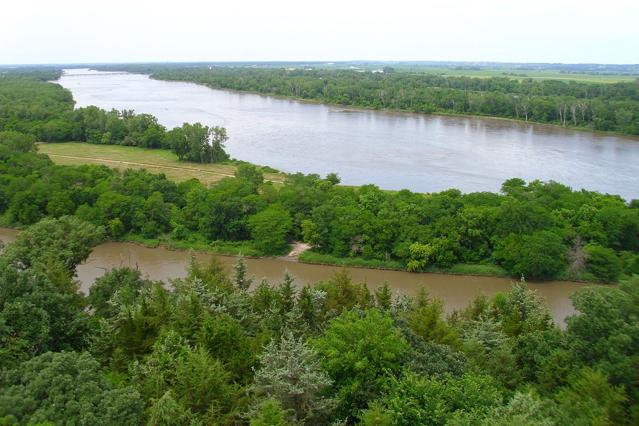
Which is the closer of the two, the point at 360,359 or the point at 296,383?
the point at 296,383

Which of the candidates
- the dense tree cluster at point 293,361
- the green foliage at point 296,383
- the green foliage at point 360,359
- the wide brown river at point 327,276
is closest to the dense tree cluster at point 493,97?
the wide brown river at point 327,276

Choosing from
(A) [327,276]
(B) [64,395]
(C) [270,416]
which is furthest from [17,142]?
(C) [270,416]

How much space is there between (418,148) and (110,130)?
2905cm

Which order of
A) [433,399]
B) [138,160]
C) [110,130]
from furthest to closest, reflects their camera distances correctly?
[110,130] < [138,160] < [433,399]

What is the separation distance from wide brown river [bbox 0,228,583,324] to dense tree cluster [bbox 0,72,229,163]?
17.0 m

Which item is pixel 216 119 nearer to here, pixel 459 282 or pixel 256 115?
pixel 256 115

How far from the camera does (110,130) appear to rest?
5028 centimetres

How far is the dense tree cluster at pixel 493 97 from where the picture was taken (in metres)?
59.7

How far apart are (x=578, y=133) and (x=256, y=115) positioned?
38190 millimetres

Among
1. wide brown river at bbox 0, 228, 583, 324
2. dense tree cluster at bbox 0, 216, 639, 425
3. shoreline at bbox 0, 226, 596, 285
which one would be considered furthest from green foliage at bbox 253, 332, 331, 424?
shoreline at bbox 0, 226, 596, 285

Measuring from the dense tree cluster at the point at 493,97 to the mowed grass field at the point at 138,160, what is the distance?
39.3 meters

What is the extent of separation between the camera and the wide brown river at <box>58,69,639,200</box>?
125 ft

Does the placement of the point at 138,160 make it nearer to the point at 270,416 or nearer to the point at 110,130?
the point at 110,130

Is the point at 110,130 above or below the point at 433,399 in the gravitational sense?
above
